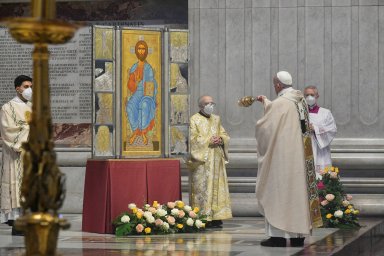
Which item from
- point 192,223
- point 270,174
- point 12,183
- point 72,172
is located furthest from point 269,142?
point 72,172

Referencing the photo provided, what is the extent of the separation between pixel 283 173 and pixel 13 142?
135 inches

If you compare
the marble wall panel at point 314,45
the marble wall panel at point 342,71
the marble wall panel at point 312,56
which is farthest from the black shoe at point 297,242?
the marble wall panel at point 314,45

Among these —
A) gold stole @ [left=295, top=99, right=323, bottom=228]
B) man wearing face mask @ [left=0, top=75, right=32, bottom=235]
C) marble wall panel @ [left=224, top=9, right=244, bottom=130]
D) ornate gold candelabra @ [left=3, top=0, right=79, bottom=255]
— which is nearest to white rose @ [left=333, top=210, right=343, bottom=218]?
gold stole @ [left=295, top=99, right=323, bottom=228]

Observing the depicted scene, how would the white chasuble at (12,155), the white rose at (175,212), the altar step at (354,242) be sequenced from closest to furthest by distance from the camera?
1. the altar step at (354,242)
2. the white rose at (175,212)
3. the white chasuble at (12,155)

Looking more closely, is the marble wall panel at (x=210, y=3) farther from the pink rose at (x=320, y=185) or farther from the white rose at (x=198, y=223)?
the white rose at (x=198, y=223)

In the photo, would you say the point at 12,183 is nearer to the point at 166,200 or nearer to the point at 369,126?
the point at 166,200

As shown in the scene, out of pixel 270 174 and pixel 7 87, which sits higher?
pixel 7 87

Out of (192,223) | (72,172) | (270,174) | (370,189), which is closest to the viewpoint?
(270,174)

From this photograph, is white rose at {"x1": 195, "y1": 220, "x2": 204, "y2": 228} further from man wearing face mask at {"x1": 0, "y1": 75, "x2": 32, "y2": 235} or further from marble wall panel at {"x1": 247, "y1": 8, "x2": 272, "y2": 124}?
marble wall panel at {"x1": 247, "y1": 8, "x2": 272, "y2": 124}

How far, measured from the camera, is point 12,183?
513 inches

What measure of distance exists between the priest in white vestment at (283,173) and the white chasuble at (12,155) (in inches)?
126

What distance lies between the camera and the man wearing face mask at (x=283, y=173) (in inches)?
432

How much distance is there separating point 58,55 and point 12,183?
4.39 m

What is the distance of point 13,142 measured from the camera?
12930 millimetres
